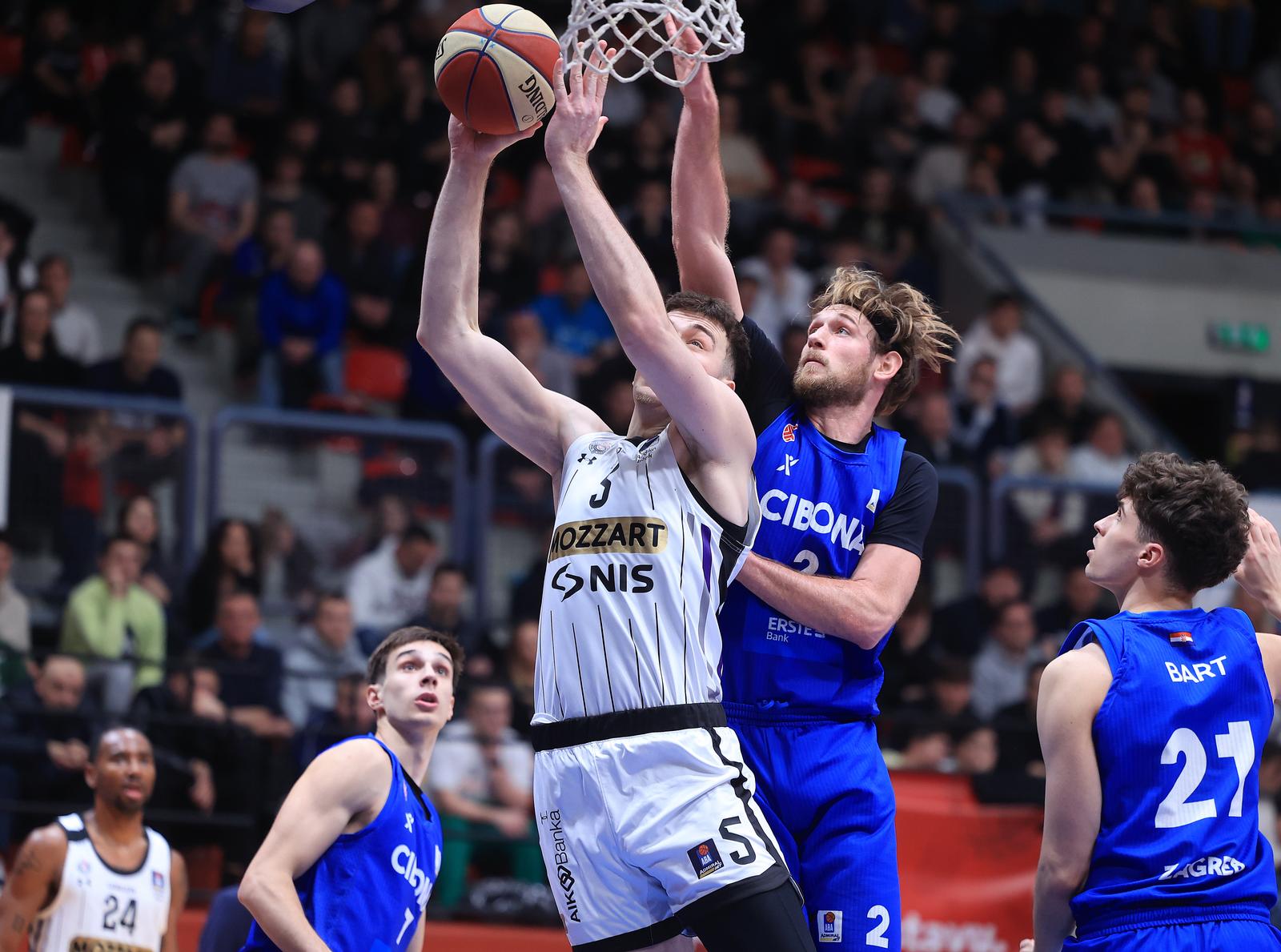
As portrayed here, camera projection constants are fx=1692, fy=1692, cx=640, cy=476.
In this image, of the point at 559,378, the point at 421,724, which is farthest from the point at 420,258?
the point at 421,724

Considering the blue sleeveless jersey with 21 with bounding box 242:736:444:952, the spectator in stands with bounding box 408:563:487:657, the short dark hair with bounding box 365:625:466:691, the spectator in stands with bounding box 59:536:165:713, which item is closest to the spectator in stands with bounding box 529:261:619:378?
the spectator in stands with bounding box 408:563:487:657

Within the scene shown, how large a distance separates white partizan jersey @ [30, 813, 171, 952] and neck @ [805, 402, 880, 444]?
15.8 ft

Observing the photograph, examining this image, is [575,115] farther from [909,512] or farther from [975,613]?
[975,613]

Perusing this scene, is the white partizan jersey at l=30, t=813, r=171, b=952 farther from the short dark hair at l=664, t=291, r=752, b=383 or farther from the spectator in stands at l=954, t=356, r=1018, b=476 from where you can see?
the spectator in stands at l=954, t=356, r=1018, b=476

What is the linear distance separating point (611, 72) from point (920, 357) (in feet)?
5.08

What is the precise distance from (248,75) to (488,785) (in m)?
8.07

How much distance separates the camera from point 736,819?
4668 mm

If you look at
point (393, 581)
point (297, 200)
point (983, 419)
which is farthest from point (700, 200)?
point (983, 419)

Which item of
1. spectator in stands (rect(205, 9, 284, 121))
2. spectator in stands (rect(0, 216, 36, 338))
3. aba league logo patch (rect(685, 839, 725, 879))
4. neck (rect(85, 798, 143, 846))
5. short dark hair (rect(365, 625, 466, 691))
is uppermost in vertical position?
spectator in stands (rect(205, 9, 284, 121))

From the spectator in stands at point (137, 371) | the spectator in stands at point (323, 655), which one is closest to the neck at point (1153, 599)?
the spectator in stands at point (323, 655)

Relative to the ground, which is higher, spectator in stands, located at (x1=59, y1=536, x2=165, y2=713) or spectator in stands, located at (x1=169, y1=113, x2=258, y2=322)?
spectator in stands, located at (x1=169, y1=113, x2=258, y2=322)

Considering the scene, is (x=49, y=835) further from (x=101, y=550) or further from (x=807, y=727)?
(x=807, y=727)

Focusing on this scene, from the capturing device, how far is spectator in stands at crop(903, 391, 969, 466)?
45.9 feet

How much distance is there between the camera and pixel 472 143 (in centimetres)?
525
